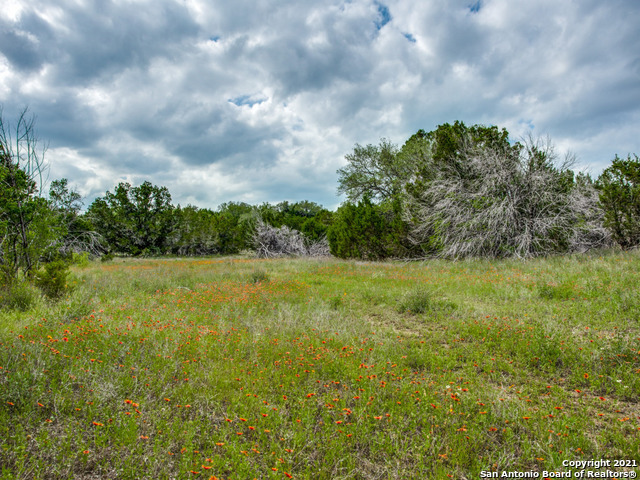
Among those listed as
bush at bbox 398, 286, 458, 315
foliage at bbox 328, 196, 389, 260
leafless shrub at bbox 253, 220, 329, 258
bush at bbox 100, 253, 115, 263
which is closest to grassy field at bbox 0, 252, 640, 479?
bush at bbox 398, 286, 458, 315

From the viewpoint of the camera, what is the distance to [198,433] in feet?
9.37

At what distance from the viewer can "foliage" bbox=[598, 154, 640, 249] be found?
12266mm

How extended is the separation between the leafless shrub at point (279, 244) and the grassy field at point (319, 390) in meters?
19.7

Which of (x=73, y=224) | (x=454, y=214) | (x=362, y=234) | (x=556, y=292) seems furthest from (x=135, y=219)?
(x=556, y=292)

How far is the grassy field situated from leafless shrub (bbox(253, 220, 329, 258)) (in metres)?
19.7

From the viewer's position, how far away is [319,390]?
362 cm

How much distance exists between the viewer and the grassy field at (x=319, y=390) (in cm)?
251

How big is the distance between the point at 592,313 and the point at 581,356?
2376 mm

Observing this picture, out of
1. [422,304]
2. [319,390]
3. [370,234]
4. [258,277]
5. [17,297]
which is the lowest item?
[319,390]

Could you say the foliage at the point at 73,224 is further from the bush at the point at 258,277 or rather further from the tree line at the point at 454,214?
the bush at the point at 258,277

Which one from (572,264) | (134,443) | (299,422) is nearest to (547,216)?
(572,264)

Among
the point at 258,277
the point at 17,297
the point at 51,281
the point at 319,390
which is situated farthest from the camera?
the point at 258,277

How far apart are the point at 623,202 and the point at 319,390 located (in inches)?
619

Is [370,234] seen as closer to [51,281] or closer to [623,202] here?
[623,202]
